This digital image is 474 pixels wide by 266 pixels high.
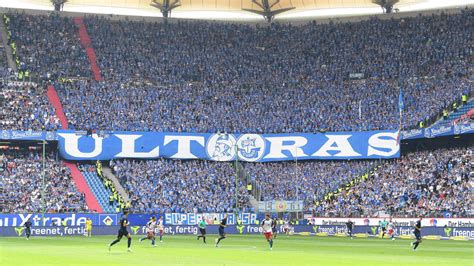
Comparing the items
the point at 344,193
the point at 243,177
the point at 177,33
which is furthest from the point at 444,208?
the point at 177,33

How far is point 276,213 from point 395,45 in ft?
99.5

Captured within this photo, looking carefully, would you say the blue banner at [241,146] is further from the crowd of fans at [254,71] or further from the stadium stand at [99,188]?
the stadium stand at [99,188]

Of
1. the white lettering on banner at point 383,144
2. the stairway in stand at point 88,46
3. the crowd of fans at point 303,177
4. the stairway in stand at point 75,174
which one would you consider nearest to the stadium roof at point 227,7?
the stairway in stand at point 88,46

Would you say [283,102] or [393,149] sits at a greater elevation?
[283,102]

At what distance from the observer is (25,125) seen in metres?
88.4

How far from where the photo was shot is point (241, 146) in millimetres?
95625

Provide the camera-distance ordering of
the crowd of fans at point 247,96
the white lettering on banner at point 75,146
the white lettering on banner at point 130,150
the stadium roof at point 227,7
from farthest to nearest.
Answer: the stadium roof at point 227,7 → the white lettering on banner at point 130,150 → the white lettering on banner at point 75,146 → the crowd of fans at point 247,96

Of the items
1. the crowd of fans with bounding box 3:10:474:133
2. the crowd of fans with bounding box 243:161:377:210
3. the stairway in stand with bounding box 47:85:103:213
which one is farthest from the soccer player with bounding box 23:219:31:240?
the crowd of fans with bounding box 243:161:377:210

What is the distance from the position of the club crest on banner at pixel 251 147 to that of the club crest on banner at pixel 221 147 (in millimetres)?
1015

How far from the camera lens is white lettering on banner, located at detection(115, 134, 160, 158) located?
92.5 meters

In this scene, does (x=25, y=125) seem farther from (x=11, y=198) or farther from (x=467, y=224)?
(x=467, y=224)

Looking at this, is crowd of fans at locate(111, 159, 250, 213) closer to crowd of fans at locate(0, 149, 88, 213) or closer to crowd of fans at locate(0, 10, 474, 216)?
crowd of fans at locate(0, 10, 474, 216)

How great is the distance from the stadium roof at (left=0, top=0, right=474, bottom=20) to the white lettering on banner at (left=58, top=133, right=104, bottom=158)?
88.9ft

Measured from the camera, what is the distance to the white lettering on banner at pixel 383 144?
91.5m
